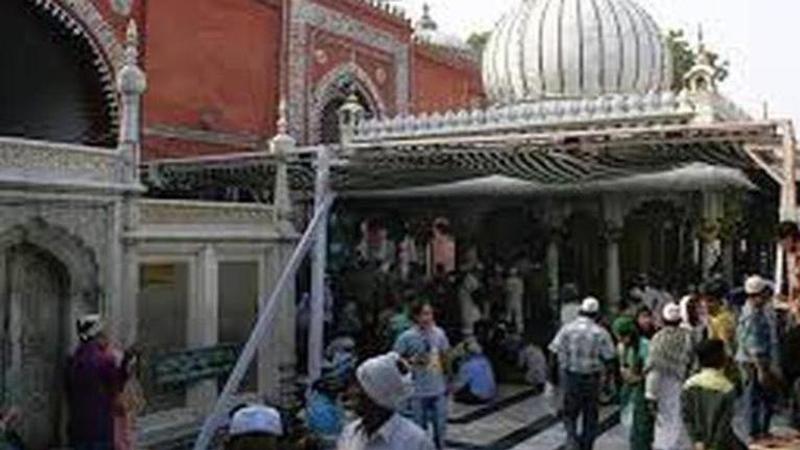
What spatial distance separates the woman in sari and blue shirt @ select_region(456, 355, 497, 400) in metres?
3.31

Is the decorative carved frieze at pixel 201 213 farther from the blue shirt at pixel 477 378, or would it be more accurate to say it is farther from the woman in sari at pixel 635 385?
the woman in sari at pixel 635 385

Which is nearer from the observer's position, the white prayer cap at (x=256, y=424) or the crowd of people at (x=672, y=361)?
the white prayer cap at (x=256, y=424)

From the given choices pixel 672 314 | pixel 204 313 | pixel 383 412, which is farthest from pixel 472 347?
pixel 383 412

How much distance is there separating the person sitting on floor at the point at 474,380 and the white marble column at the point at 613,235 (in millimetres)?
3236

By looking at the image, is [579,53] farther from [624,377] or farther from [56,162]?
[56,162]

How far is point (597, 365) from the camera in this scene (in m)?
7.62

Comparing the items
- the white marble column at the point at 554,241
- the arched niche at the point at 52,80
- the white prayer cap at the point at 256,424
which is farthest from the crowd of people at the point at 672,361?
the arched niche at the point at 52,80

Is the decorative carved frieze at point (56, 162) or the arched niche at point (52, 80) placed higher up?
the arched niche at point (52, 80)

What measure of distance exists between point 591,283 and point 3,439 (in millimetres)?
9969

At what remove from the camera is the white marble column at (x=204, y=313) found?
31.4 feet

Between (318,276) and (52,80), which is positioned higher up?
(52,80)

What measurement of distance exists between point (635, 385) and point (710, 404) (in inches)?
82.8

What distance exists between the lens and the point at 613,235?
44.8 feet

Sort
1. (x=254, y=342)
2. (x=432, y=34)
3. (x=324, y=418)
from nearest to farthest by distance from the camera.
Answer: (x=324, y=418) < (x=254, y=342) < (x=432, y=34)
